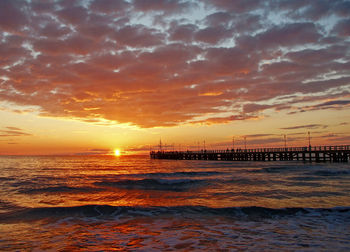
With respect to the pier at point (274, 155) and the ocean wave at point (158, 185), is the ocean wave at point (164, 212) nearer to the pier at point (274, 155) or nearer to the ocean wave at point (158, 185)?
the ocean wave at point (158, 185)

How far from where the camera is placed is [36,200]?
49.4 ft

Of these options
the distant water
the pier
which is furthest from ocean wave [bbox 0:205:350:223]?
the pier

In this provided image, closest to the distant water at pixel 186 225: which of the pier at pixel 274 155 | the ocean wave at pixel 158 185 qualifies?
the ocean wave at pixel 158 185

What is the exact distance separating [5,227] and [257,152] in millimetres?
69008

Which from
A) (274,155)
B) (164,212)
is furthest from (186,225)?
(274,155)

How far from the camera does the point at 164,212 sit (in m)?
11.7

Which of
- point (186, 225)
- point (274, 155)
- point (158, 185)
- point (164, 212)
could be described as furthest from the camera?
point (274, 155)

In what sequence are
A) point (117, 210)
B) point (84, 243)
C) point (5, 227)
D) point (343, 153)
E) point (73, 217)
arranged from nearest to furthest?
point (84, 243) < point (5, 227) < point (73, 217) < point (117, 210) < point (343, 153)

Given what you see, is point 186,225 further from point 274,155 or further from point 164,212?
point 274,155

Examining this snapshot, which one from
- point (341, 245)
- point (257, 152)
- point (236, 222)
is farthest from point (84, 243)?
point (257, 152)

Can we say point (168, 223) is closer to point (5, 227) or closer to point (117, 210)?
point (117, 210)

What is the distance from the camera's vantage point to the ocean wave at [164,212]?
10.7m

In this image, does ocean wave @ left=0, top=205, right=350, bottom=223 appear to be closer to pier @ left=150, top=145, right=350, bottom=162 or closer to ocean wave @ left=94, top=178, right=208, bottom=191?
ocean wave @ left=94, top=178, right=208, bottom=191

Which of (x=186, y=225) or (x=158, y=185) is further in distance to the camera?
(x=158, y=185)
